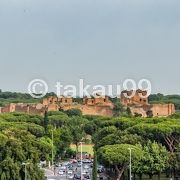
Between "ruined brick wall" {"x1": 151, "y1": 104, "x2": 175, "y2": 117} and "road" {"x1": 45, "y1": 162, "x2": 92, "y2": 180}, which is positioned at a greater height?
"ruined brick wall" {"x1": 151, "y1": 104, "x2": 175, "y2": 117}

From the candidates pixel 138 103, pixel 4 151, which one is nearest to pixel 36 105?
pixel 138 103

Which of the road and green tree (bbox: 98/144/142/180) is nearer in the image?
green tree (bbox: 98/144/142/180)

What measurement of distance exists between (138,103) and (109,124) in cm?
6741

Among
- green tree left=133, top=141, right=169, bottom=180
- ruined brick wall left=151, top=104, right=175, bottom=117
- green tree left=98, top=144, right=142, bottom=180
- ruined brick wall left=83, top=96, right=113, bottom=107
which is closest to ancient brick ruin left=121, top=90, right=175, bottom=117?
ruined brick wall left=151, top=104, right=175, bottom=117

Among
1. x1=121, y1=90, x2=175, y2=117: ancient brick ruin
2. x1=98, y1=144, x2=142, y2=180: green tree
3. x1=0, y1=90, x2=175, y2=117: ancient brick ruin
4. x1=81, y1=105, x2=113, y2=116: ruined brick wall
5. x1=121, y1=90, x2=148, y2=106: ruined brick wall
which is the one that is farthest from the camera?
x1=121, y1=90, x2=148, y2=106: ruined brick wall

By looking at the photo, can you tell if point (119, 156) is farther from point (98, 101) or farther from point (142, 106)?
point (98, 101)

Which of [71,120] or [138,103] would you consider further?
[138,103]

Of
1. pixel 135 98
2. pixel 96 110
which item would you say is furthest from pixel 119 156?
pixel 135 98

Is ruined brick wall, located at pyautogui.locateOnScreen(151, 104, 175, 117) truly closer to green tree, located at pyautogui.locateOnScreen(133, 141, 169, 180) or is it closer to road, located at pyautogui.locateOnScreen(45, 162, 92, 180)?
road, located at pyautogui.locateOnScreen(45, 162, 92, 180)

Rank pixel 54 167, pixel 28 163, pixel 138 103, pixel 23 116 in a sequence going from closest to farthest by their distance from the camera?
pixel 28 163, pixel 54 167, pixel 23 116, pixel 138 103

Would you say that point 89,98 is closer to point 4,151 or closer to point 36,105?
point 36,105

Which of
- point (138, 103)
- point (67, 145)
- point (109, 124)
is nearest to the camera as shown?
point (109, 124)

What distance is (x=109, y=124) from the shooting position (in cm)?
9788

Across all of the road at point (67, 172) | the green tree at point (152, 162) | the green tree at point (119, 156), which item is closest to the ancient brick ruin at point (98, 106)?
the road at point (67, 172)
